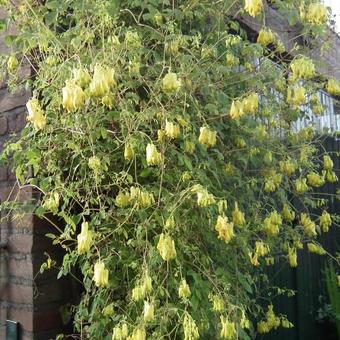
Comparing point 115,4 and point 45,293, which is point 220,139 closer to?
point 115,4

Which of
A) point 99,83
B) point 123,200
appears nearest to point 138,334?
point 123,200

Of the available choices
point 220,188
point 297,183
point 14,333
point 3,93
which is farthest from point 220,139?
point 14,333

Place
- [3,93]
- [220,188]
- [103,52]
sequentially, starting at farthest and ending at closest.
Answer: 1. [3,93]
2. [220,188]
3. [103,52]

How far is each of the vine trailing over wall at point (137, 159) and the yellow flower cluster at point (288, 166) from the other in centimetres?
34

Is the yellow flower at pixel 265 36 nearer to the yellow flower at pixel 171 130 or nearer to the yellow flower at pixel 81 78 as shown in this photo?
the yellow flower at pixel 171 130

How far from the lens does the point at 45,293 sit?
7.11 ft

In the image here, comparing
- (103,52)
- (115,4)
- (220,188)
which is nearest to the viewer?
(103,52)

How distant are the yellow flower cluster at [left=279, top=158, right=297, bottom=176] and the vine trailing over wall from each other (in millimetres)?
345

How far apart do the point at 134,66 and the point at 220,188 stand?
0.75 meters

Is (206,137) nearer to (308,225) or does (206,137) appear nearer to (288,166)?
(288,166)

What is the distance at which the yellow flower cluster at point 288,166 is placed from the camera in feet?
8.13

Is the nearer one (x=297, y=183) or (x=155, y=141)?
(x=155, y=141)

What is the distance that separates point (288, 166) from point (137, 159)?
2.91ft

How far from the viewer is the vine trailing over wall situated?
177 cm
